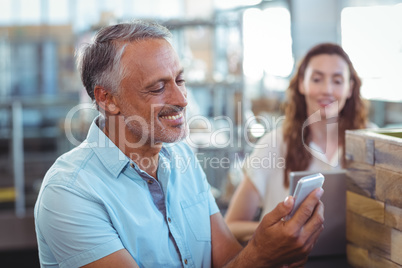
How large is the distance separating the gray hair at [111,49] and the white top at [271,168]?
798 millimetres

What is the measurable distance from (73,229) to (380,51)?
8.42 ft

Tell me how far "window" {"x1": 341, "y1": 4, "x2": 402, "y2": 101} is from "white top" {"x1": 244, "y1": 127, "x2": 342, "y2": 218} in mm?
1035

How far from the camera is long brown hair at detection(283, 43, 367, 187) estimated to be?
2053mm

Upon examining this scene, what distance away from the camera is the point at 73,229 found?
119 centimetres

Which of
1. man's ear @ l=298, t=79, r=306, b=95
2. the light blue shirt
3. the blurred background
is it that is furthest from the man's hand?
the blurred background

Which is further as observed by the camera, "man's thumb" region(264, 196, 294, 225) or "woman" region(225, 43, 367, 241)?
"woman" region(225, 43, 367, 241)

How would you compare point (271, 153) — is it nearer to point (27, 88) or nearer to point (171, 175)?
point (171, 175)

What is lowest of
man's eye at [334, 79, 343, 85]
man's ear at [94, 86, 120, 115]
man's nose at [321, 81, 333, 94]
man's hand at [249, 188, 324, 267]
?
man's hand at [249, 188, 324, 267]

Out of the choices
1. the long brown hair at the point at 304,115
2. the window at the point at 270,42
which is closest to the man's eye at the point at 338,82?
the long brown hair at the point at 304,115

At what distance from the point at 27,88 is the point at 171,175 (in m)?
4.47

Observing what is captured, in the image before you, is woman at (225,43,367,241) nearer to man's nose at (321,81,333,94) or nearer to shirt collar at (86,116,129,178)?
man's nose at (321,81,333,94)

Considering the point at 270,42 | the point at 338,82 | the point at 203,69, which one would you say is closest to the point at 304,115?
the point at 338,82

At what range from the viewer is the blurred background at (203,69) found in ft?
10.8

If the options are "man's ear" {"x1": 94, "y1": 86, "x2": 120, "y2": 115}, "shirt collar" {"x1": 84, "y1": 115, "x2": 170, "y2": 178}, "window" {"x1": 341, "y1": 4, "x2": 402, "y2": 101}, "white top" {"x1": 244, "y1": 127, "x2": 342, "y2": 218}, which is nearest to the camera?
"shirt collar" {"x1": 84, "y1": 115, "x2": 170, "y2": 178}
